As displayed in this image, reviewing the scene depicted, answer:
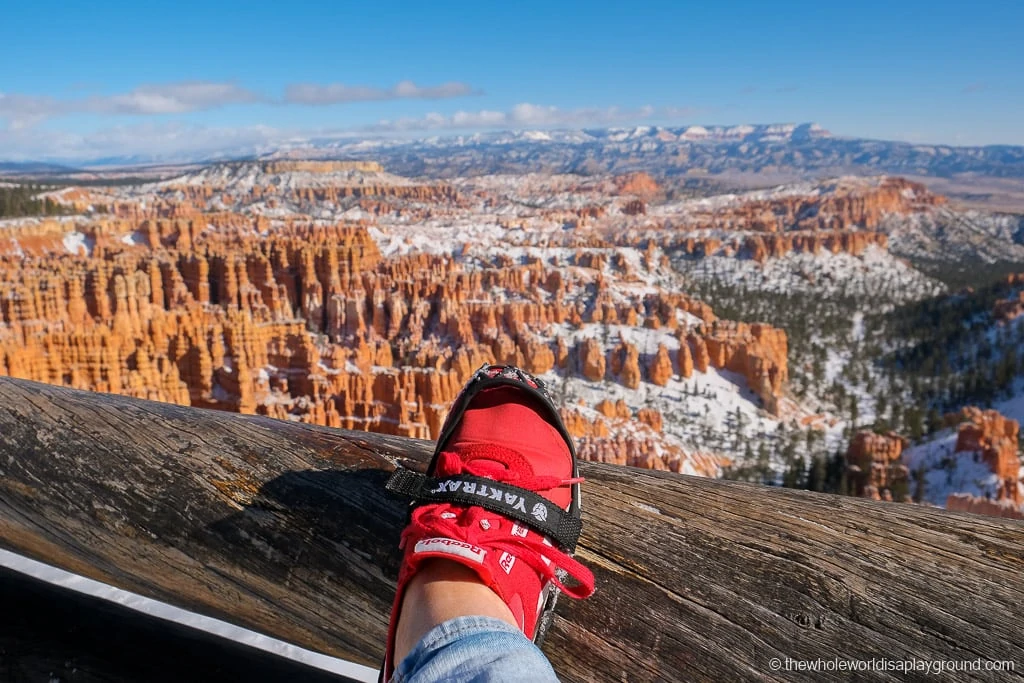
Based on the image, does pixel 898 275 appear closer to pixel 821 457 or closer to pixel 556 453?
pixel 821 457

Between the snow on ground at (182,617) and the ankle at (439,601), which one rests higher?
the ankle at (439,601)

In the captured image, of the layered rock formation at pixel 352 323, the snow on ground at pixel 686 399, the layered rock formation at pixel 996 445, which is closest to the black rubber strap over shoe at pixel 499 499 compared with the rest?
the layered rock formation at pixel 352 323

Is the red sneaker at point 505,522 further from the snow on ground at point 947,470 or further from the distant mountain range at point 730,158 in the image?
the distant mountain range at point 730,158

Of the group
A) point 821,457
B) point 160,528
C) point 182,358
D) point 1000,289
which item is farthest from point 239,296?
point 1000,289

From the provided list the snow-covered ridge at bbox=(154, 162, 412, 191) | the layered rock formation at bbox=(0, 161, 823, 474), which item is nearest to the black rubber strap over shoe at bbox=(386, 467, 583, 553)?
the layered rock formation at bbox=(0, 161, 823, 474)

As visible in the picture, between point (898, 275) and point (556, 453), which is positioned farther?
point (898, 275)

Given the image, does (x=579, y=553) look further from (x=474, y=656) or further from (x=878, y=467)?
(x=878, y=467)

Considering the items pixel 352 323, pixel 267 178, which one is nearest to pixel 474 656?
pixel 352 323
